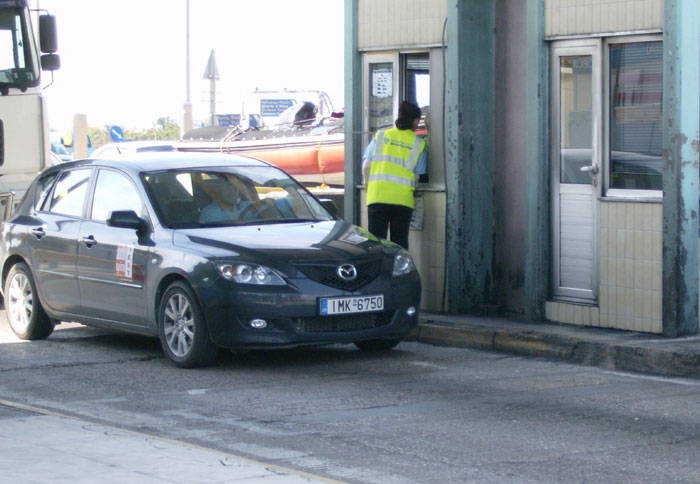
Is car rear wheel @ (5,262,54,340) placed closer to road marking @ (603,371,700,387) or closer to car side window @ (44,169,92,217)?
car side window @ (44,169,92,217)

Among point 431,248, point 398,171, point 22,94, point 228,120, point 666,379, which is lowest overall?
point 666,379

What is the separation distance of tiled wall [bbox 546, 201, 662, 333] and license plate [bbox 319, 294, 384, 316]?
7.06 feet

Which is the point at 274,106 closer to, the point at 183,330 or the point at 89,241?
the point at 89,241

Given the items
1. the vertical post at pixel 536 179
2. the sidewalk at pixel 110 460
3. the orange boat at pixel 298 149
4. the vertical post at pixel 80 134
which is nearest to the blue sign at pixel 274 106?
the vertical post at pixel 80 134

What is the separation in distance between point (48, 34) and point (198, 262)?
5866 millimetres

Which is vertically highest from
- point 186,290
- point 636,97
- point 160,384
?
point 636,97

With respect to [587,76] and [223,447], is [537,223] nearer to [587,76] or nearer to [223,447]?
[587,76]

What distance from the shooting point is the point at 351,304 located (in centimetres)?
932

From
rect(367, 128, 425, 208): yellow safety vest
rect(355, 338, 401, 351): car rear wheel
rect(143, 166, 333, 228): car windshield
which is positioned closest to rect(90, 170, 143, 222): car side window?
rect(143, 166, 333, 228): car windshield

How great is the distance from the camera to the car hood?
9305 millimetres

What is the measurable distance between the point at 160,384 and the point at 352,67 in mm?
5168

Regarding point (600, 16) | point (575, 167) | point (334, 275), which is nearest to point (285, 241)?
point (334, 275)

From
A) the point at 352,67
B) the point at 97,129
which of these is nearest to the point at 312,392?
the point at 352,67

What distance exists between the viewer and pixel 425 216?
1234 cm
